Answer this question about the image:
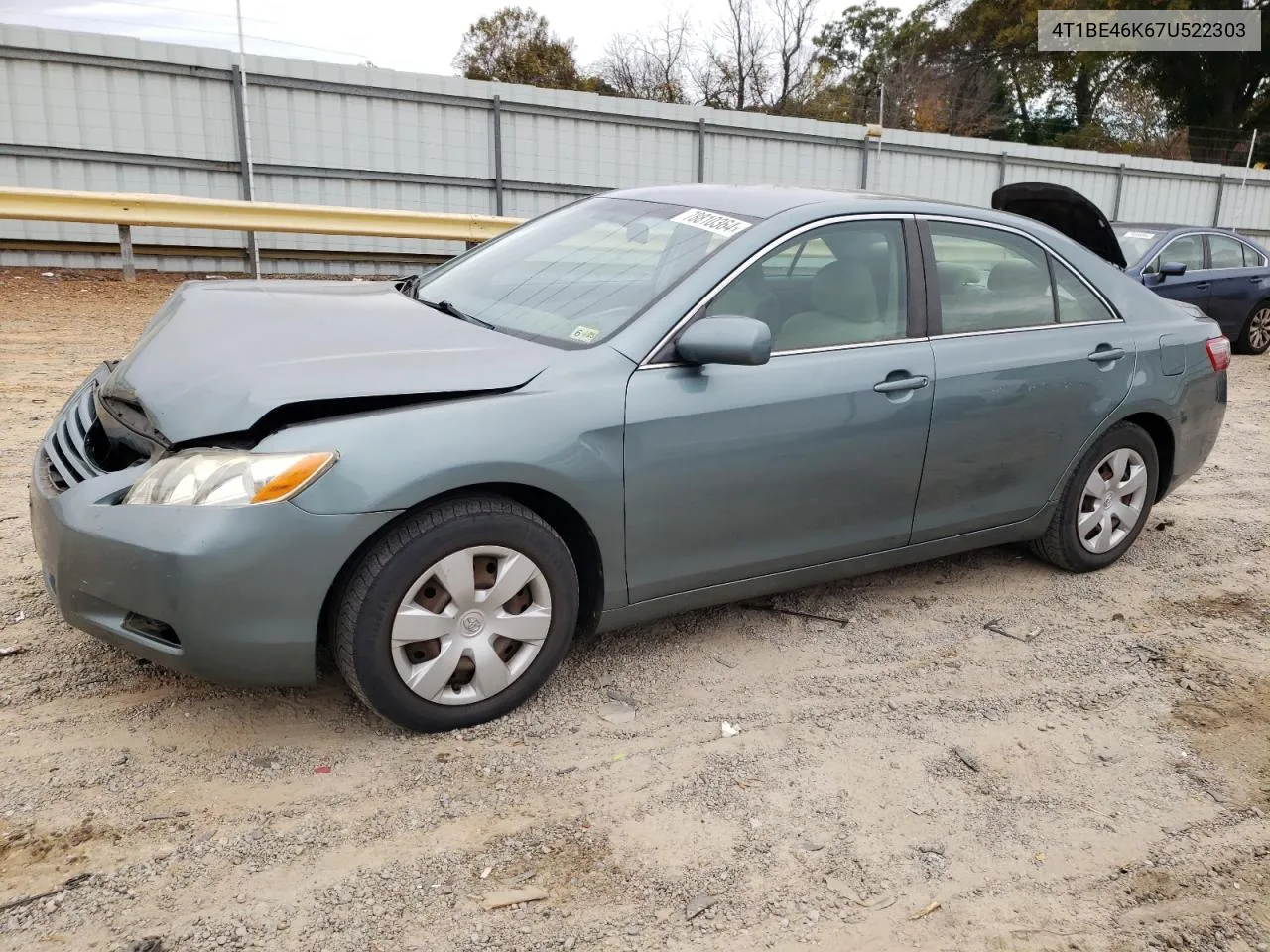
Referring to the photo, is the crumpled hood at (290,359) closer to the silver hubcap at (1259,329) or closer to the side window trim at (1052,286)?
the side window trim at (1052,286)

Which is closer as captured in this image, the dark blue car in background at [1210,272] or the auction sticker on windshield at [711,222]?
the auction sticker on windshield at [711,222]

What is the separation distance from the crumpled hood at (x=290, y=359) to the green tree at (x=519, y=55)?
133 feet

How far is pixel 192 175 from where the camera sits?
13.0m

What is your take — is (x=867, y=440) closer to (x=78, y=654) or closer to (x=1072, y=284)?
(x=1072, y=284)

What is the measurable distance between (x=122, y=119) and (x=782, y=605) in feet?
38.9

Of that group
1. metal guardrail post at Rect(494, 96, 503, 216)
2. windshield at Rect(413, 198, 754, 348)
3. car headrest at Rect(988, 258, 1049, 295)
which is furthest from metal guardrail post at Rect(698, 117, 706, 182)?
windshield at Rect(413, 198, 754, 348)

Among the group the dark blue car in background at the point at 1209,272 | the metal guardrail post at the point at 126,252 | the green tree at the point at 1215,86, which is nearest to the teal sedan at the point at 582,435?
the dark blue car in background at the point at 1209,272

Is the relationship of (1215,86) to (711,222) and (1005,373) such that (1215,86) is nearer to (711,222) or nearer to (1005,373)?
(1005,373)

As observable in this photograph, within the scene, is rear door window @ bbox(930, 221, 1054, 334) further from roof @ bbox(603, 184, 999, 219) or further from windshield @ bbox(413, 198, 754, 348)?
windshield @ bbox(413, 198, 754, 348)

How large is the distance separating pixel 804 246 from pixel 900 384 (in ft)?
1.94

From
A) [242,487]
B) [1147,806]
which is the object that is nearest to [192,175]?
[242,487]

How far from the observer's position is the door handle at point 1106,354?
420 centimetres

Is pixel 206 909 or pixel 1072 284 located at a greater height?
pixel 1072 284

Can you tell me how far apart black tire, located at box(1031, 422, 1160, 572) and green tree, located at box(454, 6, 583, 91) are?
40.0m
